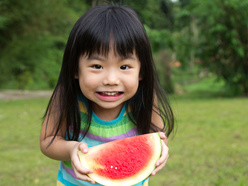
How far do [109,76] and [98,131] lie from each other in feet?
1.37

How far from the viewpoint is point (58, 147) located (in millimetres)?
1697

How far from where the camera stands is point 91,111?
6.07ft

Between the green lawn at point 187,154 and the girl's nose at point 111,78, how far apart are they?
1.11 metres

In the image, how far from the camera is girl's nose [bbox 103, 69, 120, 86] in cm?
155

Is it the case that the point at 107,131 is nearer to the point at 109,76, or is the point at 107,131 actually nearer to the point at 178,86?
the point at 109,76

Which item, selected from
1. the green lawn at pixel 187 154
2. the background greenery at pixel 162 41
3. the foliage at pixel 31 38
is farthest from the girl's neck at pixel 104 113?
the foliage at pixel 31 38

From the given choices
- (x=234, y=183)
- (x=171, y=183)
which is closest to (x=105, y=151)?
(x=171, y=183)

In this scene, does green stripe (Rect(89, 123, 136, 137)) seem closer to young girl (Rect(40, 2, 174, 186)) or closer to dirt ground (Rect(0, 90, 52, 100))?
young girl (Rect(40, 2, 174, 186))

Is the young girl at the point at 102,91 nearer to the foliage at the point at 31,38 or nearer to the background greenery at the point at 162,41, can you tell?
the background greenery at the point at 162,41

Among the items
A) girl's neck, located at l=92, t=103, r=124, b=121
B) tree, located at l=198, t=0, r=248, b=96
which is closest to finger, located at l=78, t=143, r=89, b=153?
girl's neck, located at l=92, t=103, r=124, b=121

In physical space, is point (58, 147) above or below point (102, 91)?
below

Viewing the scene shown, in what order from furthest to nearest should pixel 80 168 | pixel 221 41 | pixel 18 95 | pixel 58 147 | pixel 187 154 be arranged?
pixel 18 95, pixel 221 41, pixel 187 154, pixel 58 147, pixel 80 168

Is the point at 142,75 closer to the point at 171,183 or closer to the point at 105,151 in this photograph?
the point at 105,151

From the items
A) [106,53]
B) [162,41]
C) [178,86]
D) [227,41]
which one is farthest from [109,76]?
[178,86]
